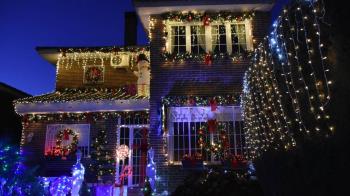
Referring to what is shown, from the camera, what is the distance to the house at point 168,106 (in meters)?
10.7

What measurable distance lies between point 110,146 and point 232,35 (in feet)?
19.7

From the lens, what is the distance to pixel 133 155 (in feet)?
43.5

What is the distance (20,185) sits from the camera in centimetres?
1102

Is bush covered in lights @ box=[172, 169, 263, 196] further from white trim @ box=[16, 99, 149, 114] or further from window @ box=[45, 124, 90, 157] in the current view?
window @ box=[45, 124, 90, 157]

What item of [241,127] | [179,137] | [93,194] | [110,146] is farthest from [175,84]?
[93,194]

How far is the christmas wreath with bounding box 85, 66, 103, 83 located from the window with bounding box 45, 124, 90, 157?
2152 mm

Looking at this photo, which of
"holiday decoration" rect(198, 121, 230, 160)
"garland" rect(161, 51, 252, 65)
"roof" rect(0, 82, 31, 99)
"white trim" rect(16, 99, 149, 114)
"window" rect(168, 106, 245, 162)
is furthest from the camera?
"roof" rect(0, 82, 31, 99)

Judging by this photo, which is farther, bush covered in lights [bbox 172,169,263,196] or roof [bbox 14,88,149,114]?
roof [bbox 14,88,149,114]

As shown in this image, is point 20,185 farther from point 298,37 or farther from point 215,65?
point 298,37

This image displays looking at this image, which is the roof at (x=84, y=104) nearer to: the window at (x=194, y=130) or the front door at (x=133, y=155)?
the front door at (x=133, y=155)

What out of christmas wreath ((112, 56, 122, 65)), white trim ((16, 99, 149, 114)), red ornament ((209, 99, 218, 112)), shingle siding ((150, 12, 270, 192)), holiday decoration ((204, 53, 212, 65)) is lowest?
red ornament ((209, 99, 218, 112))

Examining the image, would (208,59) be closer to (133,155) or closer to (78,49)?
(133,155)

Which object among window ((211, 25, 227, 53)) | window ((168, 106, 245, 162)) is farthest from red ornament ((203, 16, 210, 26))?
window ((168, 106, 245, 162))

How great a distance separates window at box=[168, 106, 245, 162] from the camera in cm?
1065
